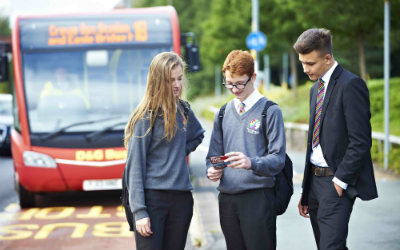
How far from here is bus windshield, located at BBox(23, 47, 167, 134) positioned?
33.3 ft

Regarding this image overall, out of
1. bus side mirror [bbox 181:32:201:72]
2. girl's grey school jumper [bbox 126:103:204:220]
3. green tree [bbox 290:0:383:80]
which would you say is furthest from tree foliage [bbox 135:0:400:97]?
bus side mirror [bbox 181:32:201:72]

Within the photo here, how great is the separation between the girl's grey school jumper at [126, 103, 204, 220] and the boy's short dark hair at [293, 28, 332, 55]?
822mm

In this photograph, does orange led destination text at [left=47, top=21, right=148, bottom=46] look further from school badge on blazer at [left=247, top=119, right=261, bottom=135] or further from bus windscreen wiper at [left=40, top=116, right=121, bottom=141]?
school badge on blazer at [left=247, top=119, right=261, bottom=135]

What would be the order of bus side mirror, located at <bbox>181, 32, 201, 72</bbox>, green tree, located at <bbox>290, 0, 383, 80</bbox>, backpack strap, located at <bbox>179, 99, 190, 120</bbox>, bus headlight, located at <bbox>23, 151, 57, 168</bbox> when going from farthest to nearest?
green tree, located at <bbox>290, 0, 383, 80</bbox>, bus side mirror, located at <bbox>181, 32, 201, 72</bbox>, bus headlight, located at <bbox>23, 151, 57, 168</bbox>, backpack strap, located at <bbox>179, 99, 190, 120</bbox>

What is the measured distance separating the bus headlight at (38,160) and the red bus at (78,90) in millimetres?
14

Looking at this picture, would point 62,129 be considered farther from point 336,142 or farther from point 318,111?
point 336,142

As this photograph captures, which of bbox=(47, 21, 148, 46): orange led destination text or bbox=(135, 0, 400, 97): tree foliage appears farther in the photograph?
bbox=(135, 0, 400, 97): tree foliage

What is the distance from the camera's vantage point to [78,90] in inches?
405

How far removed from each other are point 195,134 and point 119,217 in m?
5.25

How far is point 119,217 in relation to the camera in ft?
30.6

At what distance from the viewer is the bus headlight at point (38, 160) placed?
978 cm

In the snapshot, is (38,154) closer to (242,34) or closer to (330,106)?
(330,106)

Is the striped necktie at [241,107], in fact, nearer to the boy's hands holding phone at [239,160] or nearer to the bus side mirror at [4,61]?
the boy's hands holding phone at [239,160]

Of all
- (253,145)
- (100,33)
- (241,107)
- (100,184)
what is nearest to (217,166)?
(253,145)
